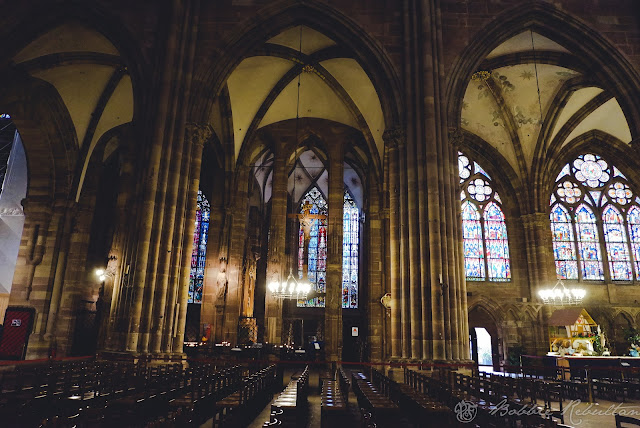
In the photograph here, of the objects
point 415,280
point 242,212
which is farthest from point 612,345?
point 242,212

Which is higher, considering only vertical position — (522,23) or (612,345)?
(522,23)

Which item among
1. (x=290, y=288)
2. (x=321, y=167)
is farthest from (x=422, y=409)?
→ (x=321, y=167)

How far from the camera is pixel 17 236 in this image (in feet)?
68.5

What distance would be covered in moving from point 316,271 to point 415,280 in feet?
54.2

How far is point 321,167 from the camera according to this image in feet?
94.4

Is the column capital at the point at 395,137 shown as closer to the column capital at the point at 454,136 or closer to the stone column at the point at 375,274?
the column capital at the point at 454,136

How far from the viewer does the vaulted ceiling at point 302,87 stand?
16.2 metres

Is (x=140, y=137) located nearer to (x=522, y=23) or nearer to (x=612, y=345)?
(x=522, y=23)

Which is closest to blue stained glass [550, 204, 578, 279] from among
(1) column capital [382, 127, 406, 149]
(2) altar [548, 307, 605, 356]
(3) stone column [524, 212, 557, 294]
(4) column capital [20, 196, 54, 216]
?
(3) stone column [524, 212, 557, 294]

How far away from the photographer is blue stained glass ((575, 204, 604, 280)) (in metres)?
20.8

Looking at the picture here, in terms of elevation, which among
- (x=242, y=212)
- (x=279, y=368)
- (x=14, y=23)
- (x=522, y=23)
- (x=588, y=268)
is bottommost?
(x=279, y=368)

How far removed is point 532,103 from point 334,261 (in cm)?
1102

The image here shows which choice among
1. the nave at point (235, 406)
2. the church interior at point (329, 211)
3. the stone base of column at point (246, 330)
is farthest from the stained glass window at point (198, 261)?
the nave at point (235, 406)

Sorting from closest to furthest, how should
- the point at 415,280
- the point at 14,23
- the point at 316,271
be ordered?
the point at 415,280
the point at 14,23
the point at 316,271
